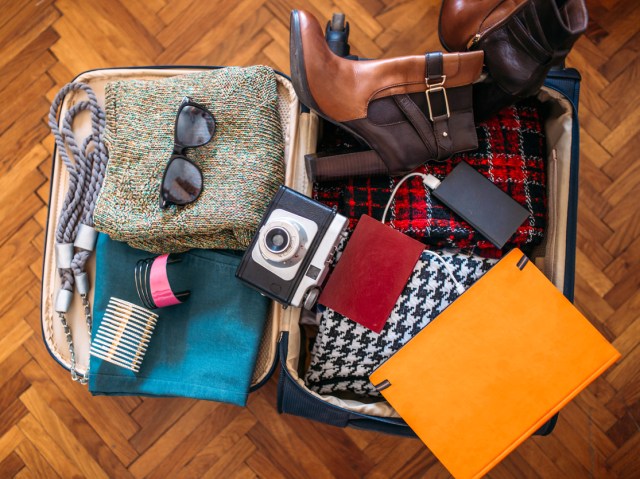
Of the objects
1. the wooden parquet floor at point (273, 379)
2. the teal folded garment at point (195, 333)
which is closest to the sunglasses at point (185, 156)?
the teal folded garment at point (195, 333)

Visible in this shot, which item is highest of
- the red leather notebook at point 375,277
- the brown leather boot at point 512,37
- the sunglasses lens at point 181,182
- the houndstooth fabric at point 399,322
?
the sunglasses lens at point 181,182

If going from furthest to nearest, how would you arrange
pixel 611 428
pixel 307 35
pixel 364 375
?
pixel 611 428
pixel 364 375
pixel 307 35

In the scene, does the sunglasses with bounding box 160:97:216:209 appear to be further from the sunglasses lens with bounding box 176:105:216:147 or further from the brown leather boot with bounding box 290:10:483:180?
the brown leather boot with bounding box 290:10:483:180

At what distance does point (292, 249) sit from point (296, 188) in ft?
0.59

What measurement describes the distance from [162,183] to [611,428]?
1.04 m

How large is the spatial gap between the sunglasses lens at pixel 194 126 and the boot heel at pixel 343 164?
17cm

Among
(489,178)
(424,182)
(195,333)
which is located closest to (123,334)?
(195,333)

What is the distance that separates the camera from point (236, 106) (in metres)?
0.78

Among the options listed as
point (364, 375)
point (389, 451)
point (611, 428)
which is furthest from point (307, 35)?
point (611, 428)

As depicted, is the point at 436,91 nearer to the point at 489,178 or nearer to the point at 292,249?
the point at 489,178

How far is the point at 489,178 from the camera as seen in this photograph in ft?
2.75

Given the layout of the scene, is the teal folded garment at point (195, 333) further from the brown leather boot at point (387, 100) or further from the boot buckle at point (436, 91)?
the boot buckle at point (436, 91)

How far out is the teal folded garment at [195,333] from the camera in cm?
78

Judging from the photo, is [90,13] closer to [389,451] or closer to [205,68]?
[205,68]
